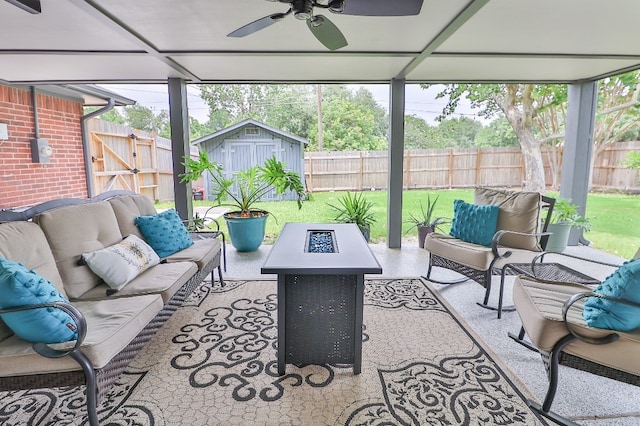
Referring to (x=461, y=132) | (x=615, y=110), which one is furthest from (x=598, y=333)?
(x=461, y=132)

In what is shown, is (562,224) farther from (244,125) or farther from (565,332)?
(244,125)

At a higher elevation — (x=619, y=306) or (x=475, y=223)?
(x=475, y=223)

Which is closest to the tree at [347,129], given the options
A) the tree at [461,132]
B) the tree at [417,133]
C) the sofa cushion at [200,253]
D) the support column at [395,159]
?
the tree at [417,133]

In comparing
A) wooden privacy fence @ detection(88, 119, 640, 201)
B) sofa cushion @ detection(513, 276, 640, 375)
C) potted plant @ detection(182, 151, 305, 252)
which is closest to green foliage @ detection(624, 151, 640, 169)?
wooden privacy fence @ detection(88, 119, 640, 201)

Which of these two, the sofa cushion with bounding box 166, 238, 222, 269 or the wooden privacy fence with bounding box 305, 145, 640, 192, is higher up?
the wooden privacy fence with bounding box 305, 145, 640, 192

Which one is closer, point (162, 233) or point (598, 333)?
point (598, 333)

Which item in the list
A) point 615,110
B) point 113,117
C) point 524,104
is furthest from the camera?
point 113,117

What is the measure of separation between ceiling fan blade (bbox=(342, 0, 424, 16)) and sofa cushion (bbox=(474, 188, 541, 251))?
213 centimetres

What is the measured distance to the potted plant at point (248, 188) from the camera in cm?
436

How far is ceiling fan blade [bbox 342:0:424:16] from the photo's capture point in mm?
2002

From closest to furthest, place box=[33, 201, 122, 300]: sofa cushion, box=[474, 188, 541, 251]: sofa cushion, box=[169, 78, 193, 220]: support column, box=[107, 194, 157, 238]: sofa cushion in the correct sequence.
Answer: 1. box=[33, 201, 122, 300]: sofa cushion
2. box=[107, 194, 157, 238]: sofa cushion
3. box=[474, 188, 541, 251]: sofa cushion
4. box=[169, 78, 193, 220]: support column

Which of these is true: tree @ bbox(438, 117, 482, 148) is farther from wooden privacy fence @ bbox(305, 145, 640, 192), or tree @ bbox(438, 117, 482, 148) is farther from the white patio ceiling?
the white patio ceiling

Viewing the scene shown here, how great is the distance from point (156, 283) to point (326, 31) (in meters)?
2.03

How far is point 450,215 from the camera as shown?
7.22 meters
